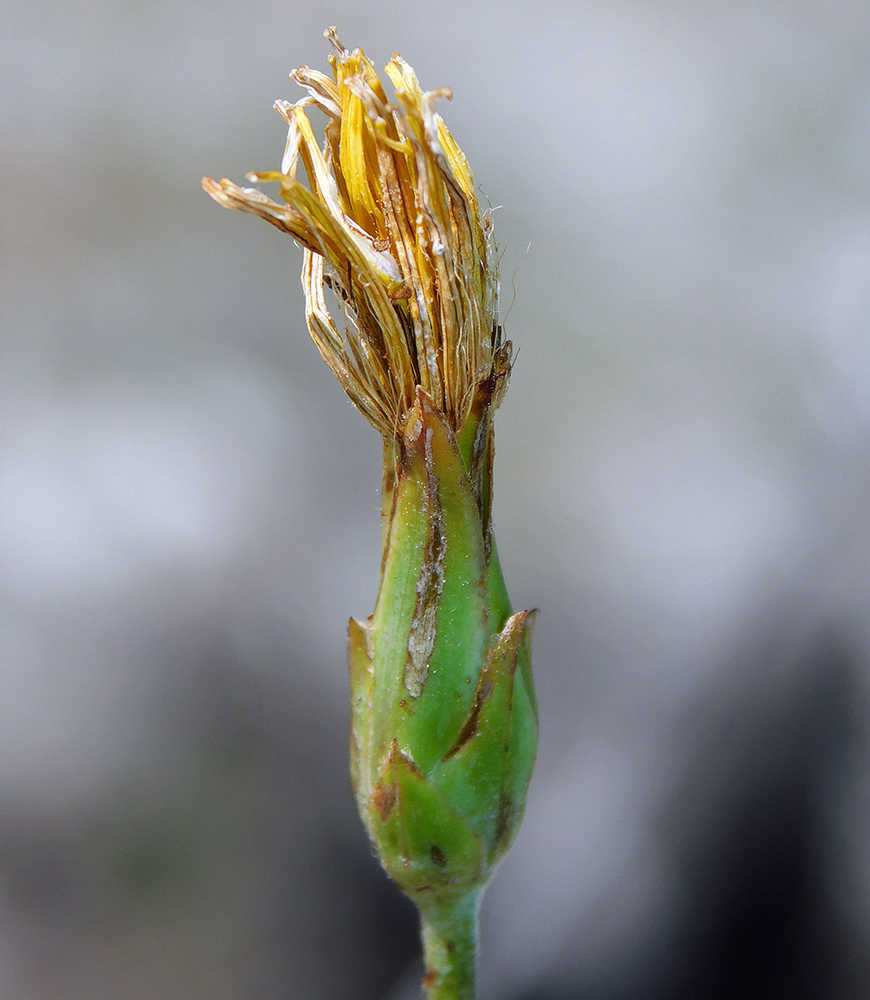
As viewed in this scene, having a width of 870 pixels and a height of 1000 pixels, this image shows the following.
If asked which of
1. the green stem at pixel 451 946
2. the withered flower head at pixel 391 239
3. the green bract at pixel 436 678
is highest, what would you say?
the withered flower head at pixel 391 239

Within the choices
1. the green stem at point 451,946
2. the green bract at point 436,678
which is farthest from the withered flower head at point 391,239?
the green stem at point 451,946

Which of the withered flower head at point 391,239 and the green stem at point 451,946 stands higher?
the withered flower head at point 391,239

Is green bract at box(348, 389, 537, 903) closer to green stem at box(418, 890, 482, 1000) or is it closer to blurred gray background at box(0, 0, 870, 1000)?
green stem at box(418, 890, 482, 1000)

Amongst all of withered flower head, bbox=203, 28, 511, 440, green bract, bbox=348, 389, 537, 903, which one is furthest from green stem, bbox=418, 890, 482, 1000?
withered flower head, bbox=203, 28, 511, 440

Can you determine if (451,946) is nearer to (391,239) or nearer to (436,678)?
(436,678)

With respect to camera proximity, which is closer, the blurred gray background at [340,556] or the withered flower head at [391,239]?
the withered flower head at [391,239]

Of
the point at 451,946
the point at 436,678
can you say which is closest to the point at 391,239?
the point at 436,678

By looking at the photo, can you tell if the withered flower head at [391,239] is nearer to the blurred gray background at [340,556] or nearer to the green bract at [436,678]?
the green bract at [436,678]
